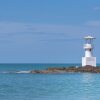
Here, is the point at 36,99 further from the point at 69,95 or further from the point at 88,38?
the point at 88,38

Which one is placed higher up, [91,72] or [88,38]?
[88,38]

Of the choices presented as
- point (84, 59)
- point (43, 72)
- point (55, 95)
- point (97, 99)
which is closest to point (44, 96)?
point (55, 95)

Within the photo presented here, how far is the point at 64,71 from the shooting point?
3327 inches

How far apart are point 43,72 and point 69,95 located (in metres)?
44.1

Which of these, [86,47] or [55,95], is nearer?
[55,95]

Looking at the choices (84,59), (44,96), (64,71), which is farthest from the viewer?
(64,71)

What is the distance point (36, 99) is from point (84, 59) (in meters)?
41.9

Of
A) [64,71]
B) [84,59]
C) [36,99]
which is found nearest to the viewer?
[36,99]

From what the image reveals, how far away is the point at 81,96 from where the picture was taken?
133 ft

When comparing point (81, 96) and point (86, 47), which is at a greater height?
point (86, 47)

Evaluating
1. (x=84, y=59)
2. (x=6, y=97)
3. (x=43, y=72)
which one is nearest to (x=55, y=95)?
(x=6, y=97)

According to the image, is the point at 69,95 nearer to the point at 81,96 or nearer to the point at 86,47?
the point at 81,96

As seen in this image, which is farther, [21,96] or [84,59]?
[84,59]

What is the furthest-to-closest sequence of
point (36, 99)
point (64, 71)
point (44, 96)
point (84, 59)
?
point (64, 71)
point (84, 59)
point (44, 96)
point (36, 99)
